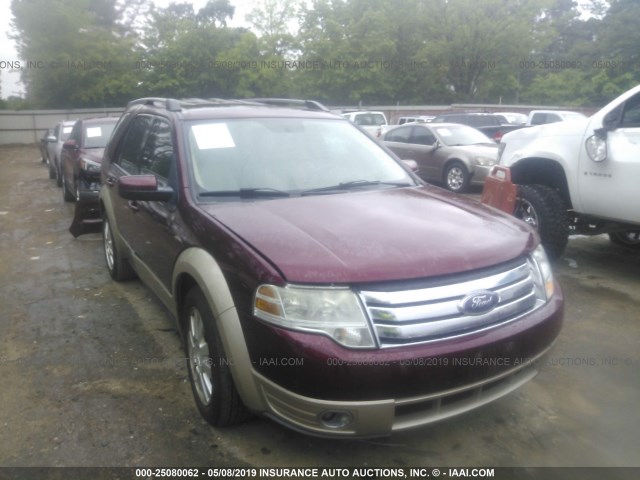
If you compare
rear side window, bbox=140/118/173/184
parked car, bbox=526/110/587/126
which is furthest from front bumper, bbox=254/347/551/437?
parked car, bbox=526/110/587/126

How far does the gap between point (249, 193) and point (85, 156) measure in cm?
577

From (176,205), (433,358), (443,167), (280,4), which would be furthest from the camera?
(280,4)

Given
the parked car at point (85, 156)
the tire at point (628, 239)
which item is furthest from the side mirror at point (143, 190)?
the tire at point (628, 239)

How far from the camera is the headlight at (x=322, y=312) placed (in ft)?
7.80

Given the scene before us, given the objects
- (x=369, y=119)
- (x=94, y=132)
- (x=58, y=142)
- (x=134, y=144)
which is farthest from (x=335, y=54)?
(x=134, y=144)

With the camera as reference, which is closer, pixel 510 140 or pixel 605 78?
pixel 510 140

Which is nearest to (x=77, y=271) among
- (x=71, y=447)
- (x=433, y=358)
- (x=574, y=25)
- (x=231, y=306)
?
(x=71, y=447)

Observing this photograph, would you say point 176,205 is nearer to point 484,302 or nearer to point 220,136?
point 220,136

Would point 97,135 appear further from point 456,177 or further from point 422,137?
point 422,137

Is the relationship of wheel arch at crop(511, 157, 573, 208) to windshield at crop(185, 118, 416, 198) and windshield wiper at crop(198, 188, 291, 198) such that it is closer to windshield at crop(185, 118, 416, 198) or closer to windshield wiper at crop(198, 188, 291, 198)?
windshield at crop(185, 118, 416, 198)

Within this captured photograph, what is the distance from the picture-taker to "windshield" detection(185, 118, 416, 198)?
3.47 meters

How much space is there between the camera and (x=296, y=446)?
289 centimetres

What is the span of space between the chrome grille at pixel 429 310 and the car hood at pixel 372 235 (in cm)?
6

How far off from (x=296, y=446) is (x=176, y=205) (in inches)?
61.3
